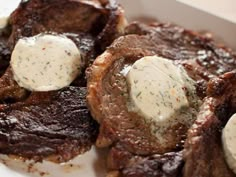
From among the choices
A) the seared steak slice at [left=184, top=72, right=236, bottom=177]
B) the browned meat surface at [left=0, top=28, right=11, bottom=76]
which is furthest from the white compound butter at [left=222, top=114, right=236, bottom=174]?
the browned meat surface at [left=0, top=28, right=11, bottom=76]

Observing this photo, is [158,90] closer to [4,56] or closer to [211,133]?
[211,133]

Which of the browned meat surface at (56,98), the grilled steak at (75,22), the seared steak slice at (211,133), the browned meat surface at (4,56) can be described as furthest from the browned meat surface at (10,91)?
the seared steak slice at (211,133)

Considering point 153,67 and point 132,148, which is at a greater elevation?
point 153,67

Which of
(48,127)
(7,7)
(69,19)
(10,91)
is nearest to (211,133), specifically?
(48,127)

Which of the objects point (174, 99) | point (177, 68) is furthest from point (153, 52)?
point (174, 99)

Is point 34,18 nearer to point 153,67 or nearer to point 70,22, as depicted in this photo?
point 70,22

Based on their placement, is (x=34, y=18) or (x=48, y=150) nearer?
(x=48, y=150)

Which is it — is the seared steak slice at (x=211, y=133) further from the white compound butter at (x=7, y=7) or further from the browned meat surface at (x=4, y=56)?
the white compound butter at (x=7, y=7)
